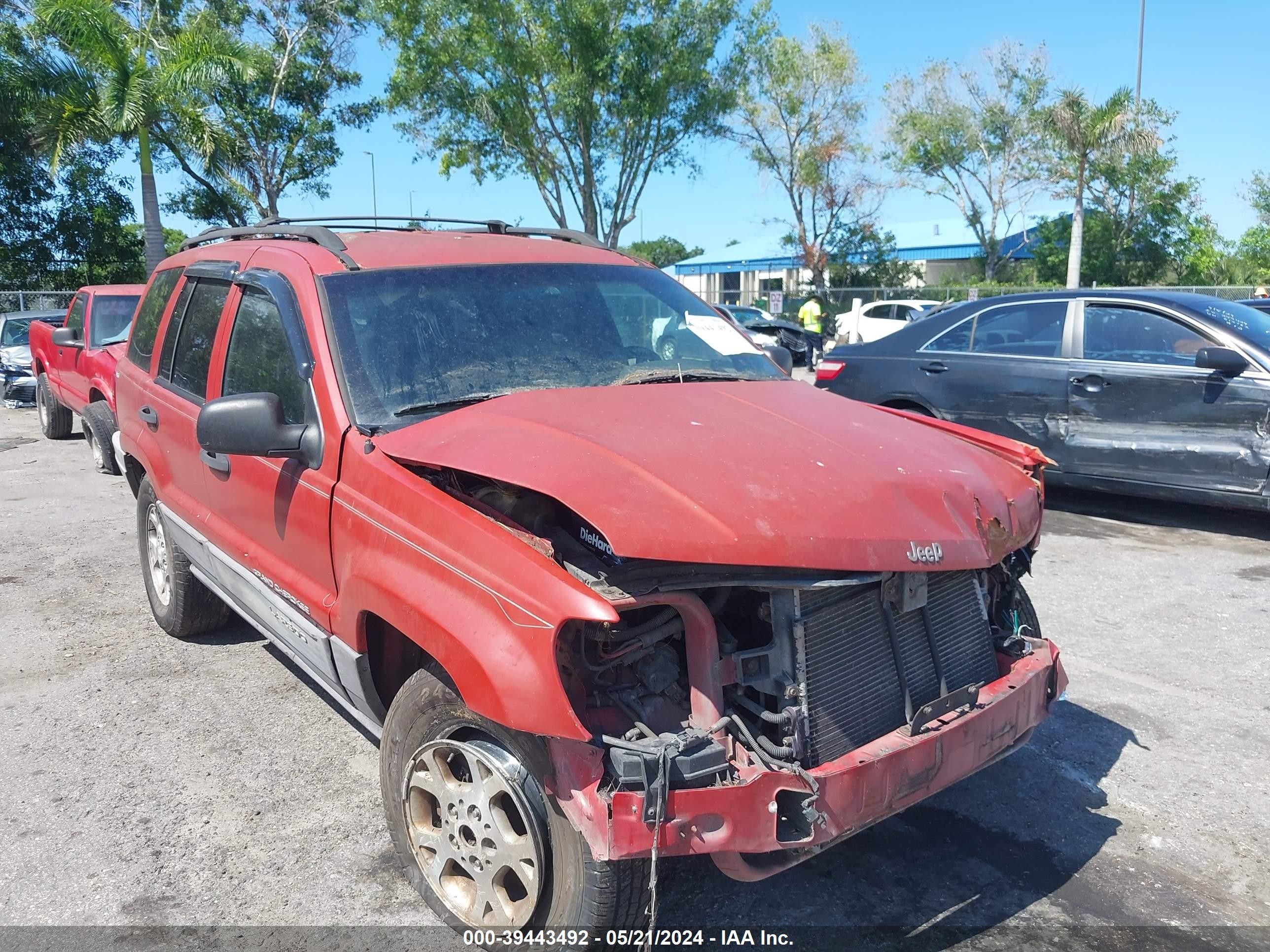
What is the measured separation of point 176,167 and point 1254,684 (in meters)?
28.7

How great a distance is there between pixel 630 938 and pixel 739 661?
744 millimetres

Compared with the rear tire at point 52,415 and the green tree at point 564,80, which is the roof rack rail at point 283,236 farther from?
the green tree at point 564,80

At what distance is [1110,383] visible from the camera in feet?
23.1

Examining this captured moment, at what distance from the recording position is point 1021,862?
3211 mm

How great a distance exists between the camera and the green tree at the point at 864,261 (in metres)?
39.6

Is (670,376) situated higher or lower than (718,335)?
lower

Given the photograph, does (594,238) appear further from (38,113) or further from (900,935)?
(38,113)

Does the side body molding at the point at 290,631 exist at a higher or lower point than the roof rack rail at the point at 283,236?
lower

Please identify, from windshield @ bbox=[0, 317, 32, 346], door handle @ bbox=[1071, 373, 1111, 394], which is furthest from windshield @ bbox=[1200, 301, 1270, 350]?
windshield @ bbox=[0, 317, 32, 346]

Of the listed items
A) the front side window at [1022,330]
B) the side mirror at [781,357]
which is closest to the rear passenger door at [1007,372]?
the front side window at [1022,330]

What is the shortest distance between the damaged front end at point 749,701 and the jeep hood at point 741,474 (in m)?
0.10

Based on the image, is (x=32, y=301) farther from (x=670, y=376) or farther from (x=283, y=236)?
(x=670, y=376)

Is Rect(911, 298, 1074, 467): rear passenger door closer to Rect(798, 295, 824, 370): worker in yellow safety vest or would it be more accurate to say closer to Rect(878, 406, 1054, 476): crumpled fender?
Rect(878, 406, 1054, 476): crumpled fender

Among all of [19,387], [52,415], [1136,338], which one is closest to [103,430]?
[52,415]
